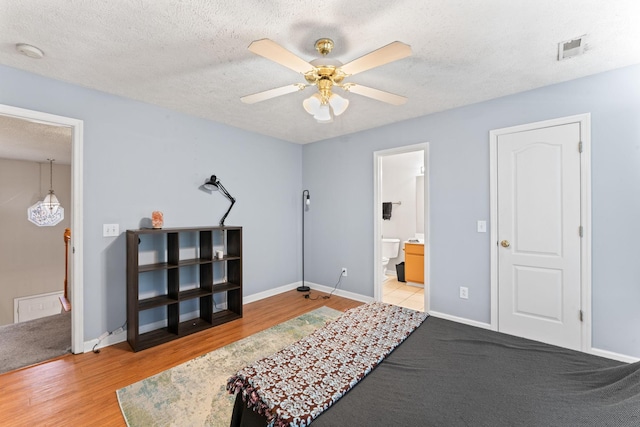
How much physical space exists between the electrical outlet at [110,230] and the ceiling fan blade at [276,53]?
238cm

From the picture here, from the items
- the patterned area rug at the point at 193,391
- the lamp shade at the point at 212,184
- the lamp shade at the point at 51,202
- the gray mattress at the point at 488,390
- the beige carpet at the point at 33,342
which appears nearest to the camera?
the gray mattress at the point at 488,390

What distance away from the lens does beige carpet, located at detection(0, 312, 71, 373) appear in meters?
2.48

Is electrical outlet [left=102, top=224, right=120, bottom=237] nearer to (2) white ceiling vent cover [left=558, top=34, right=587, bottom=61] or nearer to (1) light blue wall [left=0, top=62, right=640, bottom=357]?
(1) light blue wall [left=0, top=62, right=640, bottom=357]

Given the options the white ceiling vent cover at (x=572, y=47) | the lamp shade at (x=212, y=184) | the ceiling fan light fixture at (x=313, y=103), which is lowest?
the lamp shade at (x=212, y=184)

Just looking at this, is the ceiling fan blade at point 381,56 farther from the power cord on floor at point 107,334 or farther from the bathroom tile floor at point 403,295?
the bathroom tile floor at point 403,295

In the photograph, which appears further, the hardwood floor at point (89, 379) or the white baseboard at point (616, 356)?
the white baseboard at point (616, 356)

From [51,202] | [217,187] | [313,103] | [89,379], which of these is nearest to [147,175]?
[217,187]

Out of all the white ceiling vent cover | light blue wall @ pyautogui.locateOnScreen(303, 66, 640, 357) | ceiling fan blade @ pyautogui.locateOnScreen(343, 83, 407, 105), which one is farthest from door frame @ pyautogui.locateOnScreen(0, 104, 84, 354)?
the white ceiling vent cover

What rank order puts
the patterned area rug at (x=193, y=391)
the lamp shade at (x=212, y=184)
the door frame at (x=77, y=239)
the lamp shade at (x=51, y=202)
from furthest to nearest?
the lamp shade at (x=51, y=202)
the lamp shade at (x=212, y=184)
the door frame at (x=77, y=239)
the patterned area rug at (x=193, y=391)

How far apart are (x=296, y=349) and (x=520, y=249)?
8.33ft

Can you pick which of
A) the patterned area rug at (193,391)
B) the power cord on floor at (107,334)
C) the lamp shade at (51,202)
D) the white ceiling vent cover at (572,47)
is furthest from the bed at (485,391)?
the lamp shade at (51,202)

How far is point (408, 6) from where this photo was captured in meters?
1.63

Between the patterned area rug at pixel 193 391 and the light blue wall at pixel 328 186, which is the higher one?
the light blue wall at pixel 328 186

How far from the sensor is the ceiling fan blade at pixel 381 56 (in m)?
1.47
